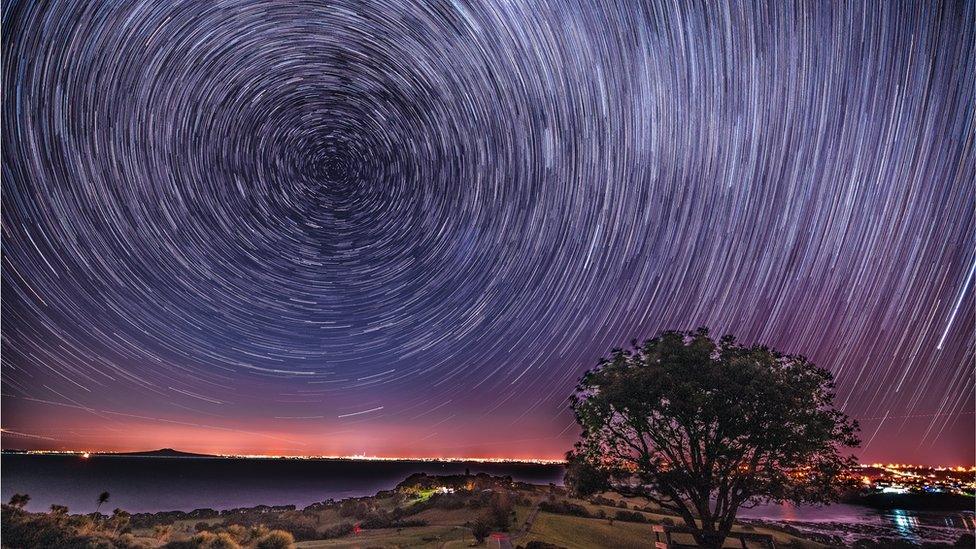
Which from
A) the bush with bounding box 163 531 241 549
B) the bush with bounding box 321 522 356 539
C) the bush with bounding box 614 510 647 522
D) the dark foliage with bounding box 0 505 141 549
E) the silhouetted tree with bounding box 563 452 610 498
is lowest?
the bush with bounding box 614 510 647 522

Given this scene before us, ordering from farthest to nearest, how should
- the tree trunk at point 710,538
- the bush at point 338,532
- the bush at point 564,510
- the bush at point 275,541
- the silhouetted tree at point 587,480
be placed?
the bush at point 564,510 < the bush at point 338,532 < the bush at point 275,541 < the silhouetted tree at point 587,480 < the tree trunk at point 710,538

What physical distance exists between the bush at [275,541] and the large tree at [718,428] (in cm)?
1414

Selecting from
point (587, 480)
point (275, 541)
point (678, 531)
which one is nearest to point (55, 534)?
point (275, 541)

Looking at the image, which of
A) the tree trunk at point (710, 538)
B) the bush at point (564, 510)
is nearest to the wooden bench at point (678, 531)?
the tree trunk at point (710, 538)

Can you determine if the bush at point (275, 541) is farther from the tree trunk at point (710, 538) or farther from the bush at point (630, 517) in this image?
the bush at point (630, 517)

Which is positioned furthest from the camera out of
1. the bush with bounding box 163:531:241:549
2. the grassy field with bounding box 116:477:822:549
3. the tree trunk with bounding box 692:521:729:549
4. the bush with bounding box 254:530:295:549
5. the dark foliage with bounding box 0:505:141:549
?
the grassy field with bounding box 116:477:822:549

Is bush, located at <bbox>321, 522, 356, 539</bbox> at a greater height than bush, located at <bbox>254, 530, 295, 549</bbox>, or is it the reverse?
bush, located at <bbox>254, 530, 295, 549</bbox>

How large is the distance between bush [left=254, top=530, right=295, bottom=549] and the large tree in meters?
14.1

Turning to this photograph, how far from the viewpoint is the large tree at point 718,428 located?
45.8 feet

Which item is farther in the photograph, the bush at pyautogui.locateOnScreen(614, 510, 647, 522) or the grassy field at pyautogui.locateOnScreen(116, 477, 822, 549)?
the bush at pyautogui.locateOnScreen(614, 510, 647, 522)

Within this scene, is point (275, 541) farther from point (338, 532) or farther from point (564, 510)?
point (564, 510)

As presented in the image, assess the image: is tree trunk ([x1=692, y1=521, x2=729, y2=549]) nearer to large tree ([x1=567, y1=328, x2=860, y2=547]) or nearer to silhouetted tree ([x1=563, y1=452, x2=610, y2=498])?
large tree ([x1=567, y1=328, x2=860, y2=547])

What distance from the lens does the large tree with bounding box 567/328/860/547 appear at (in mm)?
13953

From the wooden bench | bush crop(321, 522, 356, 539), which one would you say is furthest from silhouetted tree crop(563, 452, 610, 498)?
bush crop(321, 522, 356, 539)
